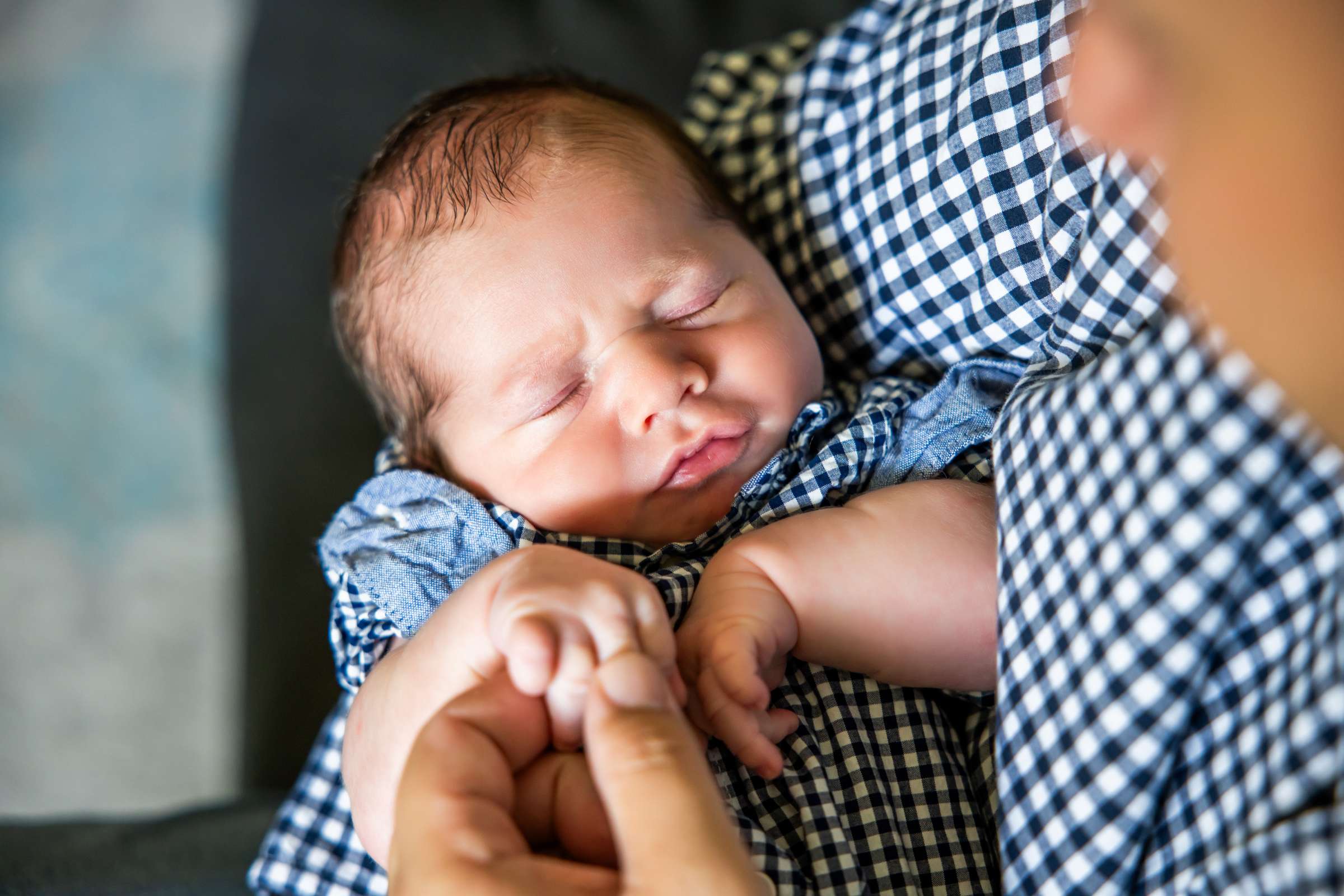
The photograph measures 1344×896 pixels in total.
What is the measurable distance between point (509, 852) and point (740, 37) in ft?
4.32

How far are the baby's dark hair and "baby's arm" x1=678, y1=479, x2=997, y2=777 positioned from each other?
39 cm

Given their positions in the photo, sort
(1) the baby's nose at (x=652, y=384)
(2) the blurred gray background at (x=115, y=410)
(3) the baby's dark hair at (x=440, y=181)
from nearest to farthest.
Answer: (1) the baby's nose at (x=652, y=384) → (3) the baby's dark hair at (x=440, y=181) → (2) the blurred gray background at (x=115, y=410)

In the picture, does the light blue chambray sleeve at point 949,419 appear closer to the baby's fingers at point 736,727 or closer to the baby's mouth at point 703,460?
the baby's mouth at point 703,460

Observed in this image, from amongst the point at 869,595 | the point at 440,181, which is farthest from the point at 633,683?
the point at 440,181

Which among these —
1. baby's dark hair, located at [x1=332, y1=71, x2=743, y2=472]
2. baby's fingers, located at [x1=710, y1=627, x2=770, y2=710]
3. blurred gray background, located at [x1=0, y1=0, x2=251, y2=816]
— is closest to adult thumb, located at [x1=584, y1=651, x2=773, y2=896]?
baby's fingers, located at [x1=710, y1=627, x2=770, y2=710]

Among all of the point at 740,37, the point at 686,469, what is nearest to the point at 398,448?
the point at 686,469

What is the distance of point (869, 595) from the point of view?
841 mm

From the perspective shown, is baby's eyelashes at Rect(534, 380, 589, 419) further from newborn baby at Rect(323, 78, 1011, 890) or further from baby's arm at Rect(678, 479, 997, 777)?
baby's arm at Rect(678, 479, 997, 777)

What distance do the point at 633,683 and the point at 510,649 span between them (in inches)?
3.4

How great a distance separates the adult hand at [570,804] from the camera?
561 millimetres

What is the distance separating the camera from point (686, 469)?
0.97 meters

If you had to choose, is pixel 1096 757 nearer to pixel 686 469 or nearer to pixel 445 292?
pixel 686 469

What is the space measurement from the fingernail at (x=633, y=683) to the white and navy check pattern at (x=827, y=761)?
210 millimetres

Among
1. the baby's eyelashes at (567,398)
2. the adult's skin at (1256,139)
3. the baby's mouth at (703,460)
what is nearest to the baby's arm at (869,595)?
the baby's mouth at (703,460)
